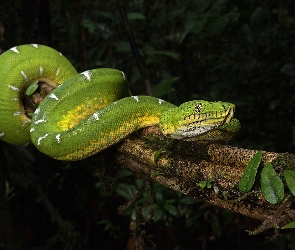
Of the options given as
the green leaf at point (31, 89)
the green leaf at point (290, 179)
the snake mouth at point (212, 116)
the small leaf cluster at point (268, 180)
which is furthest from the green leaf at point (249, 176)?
the green leaf at point (31, 89)

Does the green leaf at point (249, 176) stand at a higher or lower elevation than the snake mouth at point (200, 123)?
higher

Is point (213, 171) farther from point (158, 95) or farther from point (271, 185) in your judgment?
point (158, 95)

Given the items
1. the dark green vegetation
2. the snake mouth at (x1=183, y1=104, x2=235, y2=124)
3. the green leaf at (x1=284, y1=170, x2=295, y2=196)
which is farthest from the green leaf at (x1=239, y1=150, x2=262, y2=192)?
the dark green vegetation

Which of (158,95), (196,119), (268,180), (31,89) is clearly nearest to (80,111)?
(31,89)

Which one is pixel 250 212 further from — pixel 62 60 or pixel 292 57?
pixel 292 57

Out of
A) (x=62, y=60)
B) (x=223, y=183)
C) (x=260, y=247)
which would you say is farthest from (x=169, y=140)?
(x=260, y=247)

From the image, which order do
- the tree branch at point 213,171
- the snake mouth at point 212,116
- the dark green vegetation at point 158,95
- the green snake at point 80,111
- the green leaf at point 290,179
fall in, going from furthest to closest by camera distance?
the dark green vegetation at point 158,95 < the green snake at point 80,111 < the snake mouth at point 212,116 < the tree branch at point 213,171 < the green leaf at point 290,179

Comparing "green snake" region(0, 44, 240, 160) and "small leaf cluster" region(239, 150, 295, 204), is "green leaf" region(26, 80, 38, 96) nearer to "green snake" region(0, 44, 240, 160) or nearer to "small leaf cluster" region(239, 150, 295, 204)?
"green snake" region(0, 44, 240, 160)

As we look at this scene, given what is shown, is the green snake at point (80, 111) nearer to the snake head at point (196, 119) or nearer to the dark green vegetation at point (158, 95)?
the snake head at point (196, 119)
